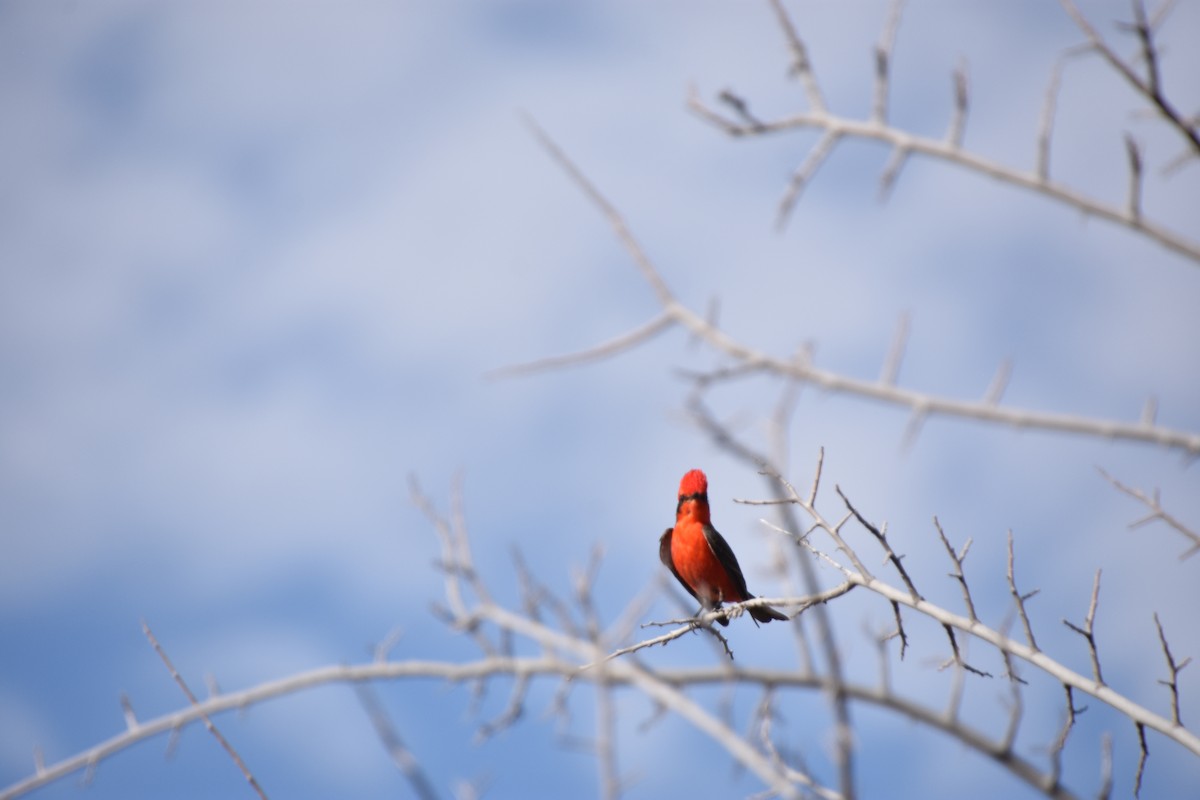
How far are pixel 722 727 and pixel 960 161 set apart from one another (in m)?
5.95

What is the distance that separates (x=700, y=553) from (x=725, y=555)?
0.58ft

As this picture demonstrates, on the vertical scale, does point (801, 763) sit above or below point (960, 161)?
below

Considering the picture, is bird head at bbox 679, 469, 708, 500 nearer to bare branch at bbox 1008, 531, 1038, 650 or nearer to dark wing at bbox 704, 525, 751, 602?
dark wing at bbox 704, 525, 751, 602

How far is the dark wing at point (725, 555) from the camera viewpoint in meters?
7.36

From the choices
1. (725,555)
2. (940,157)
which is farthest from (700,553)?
(940,157)

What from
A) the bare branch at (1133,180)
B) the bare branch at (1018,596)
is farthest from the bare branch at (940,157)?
the bare branch at (1018,596)

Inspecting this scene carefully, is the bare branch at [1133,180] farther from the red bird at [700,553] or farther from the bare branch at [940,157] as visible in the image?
the red bird at [700,553]

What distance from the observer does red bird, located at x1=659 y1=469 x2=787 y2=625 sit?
733cm

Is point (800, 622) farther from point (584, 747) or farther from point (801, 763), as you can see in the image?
point (801, 763)

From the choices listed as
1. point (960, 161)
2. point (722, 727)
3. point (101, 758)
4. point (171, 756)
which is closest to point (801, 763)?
point (960, 161)

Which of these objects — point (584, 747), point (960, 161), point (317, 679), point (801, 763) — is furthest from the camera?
point (317, 679)

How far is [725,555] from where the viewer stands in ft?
24.3

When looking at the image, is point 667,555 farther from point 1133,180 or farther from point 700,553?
point 1133,180

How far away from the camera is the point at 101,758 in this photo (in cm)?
952
